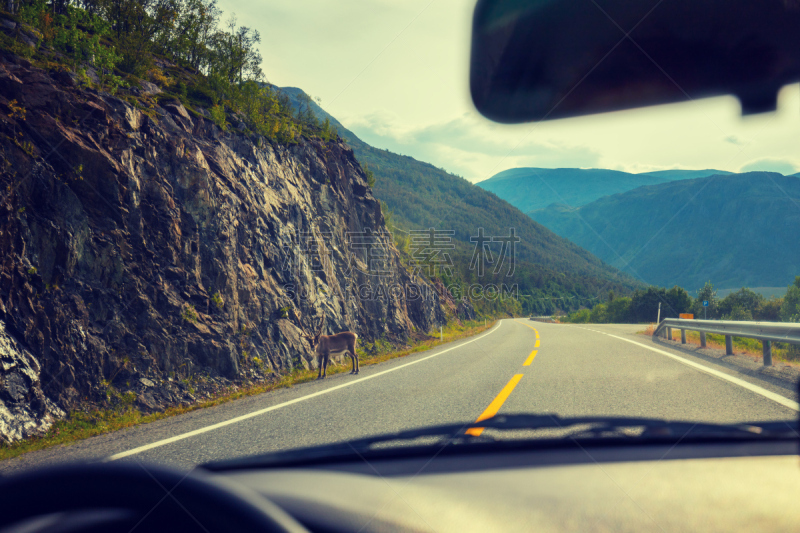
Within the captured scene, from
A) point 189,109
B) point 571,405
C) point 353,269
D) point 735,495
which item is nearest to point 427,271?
point 353,269

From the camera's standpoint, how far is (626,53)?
425 cm

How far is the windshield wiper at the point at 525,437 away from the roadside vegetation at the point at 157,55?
10319 mm

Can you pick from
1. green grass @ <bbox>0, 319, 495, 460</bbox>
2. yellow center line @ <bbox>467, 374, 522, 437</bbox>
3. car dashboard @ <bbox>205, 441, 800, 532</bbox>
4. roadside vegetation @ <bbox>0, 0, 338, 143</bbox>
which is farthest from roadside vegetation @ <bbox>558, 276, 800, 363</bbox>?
car dashboard @ <bbox>205, 441, 800, 532</bbox>

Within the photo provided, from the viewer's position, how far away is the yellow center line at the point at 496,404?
9.61 feet

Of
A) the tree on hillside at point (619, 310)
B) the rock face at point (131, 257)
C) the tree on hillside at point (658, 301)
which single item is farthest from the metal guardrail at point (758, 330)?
the tree on hillside at point (619, 310)

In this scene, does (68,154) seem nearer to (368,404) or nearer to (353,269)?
(368,404)

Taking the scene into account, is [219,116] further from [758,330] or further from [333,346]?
[758,330]

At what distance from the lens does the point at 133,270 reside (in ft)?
27.5

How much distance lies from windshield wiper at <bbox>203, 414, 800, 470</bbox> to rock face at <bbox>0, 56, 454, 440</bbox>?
518cm

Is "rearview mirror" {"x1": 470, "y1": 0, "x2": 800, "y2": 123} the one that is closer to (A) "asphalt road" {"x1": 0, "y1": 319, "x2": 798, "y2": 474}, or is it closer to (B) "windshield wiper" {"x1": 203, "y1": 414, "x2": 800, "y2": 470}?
(B) "windshield wiper" {"x1": 203, "y1": 414, "x2": 800, "y2": 470}

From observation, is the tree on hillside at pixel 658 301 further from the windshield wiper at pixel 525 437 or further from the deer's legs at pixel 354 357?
the windshield wiper at pixel 525 437

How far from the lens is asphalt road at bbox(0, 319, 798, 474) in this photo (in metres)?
4.06

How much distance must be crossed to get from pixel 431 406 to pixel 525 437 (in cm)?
254

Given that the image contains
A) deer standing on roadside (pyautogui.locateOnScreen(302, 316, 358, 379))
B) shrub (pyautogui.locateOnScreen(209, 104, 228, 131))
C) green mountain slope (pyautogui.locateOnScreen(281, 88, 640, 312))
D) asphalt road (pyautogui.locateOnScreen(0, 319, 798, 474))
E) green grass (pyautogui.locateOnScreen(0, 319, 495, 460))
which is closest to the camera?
asphalt road (pyautogui.locateOnScreen(0, 319, 798, 474))
